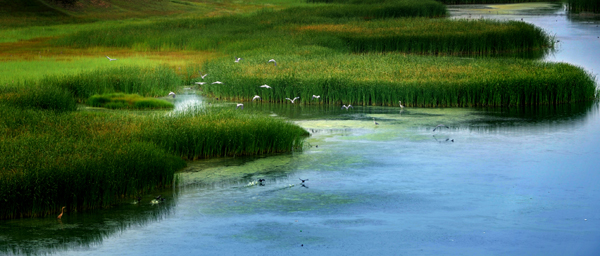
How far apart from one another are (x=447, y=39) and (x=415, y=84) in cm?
1401

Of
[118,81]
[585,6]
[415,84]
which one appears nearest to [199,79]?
[118,81]

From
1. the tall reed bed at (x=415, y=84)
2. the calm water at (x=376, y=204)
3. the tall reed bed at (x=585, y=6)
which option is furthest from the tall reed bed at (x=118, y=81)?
the tall reed bed at (x=585, y=6)

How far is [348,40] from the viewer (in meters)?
34.7

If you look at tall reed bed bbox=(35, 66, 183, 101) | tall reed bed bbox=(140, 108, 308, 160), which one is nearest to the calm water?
tall reed bed bbox=(140, 108, 308, 160)

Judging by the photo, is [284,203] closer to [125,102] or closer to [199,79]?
[125,102]

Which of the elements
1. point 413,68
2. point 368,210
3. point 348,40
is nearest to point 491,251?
point 368,210

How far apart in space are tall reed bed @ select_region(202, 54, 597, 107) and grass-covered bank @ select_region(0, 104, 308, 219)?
5363 mm

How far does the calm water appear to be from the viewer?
8.87m

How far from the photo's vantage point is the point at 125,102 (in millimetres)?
19469

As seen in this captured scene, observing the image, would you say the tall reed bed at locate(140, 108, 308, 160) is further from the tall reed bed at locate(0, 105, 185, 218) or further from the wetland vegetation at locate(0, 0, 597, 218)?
the tall reed bed at locate(0, 105, 185, 218)

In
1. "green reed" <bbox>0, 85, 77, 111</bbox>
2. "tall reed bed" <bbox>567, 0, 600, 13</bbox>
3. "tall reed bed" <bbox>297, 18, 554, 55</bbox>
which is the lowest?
"green reed" <bbox>0, 85, 77, 111</bbox>

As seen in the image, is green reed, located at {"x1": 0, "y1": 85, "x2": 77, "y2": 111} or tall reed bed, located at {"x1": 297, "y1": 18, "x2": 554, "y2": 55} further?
tall reed bed, located at {"x1": 297, "y1": 18, "x2": 554, "y2": 55}

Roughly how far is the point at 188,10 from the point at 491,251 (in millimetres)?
58757

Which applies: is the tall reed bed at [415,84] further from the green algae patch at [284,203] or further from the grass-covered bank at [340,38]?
the green algae patch at [284,203]
